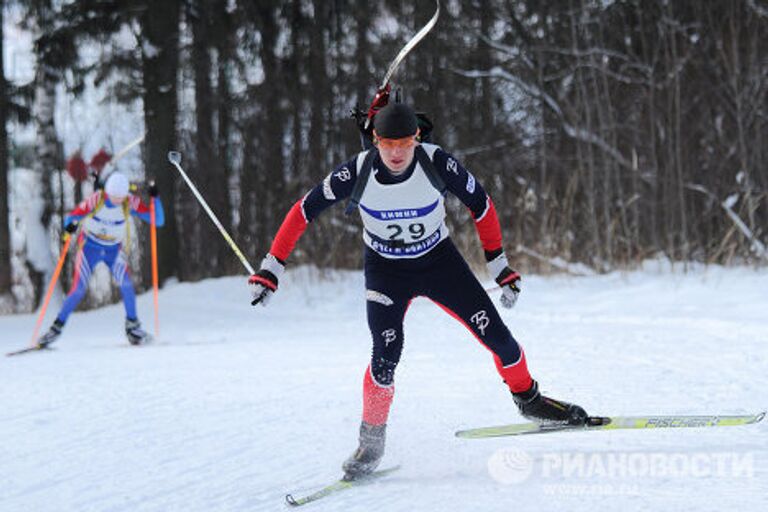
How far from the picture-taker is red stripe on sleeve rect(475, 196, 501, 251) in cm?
397

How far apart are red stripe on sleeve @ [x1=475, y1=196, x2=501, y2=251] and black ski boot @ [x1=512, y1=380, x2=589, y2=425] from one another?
761mm

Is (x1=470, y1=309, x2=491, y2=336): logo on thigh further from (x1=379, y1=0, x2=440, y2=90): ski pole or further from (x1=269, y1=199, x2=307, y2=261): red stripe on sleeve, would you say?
(x1=379, y1=0, x2=440, y2=90): ski pole

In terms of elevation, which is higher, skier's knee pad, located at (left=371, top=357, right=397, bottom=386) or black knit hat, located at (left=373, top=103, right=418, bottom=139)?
black knit hat, located at (left=373, top=103, right=418, bottom=139)

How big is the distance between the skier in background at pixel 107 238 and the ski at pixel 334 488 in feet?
18.6

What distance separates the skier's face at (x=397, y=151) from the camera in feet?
11.7

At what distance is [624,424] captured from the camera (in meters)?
3.70

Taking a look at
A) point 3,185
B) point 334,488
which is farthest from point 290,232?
point 3,185

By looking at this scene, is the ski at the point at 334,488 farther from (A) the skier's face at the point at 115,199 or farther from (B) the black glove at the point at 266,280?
(A) the skier's face at the point at 115,199

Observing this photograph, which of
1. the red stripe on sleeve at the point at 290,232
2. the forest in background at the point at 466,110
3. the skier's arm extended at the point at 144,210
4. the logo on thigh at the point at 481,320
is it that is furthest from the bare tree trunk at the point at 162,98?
the logo on thigh at the point at 481,320

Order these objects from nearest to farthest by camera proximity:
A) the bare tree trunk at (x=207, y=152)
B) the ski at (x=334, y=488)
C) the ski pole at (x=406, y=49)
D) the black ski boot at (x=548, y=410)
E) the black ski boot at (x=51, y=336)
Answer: the ski at (x=334, y=488)
the black ski boot at (x=548, y=410)
the ski pole at (x=406, y=49)
the black ski boot at (x=51, y=336)
the bare tree trunk at (x=207, y=152)

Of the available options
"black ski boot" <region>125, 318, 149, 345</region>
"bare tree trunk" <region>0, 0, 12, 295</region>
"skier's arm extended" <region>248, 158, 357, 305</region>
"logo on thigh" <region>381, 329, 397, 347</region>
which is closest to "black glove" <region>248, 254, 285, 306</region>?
"skier's arm extended" <region>248, 158, 357, 305</region>

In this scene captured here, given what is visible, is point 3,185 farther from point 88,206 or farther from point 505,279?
point 505,279

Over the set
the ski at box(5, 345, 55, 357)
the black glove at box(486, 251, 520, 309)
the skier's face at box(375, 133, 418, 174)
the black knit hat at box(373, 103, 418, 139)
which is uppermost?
the black knit hat at box(373, 103, 418, 139)

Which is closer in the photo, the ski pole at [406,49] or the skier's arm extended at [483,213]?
the skier's arm extended at [483,213]
